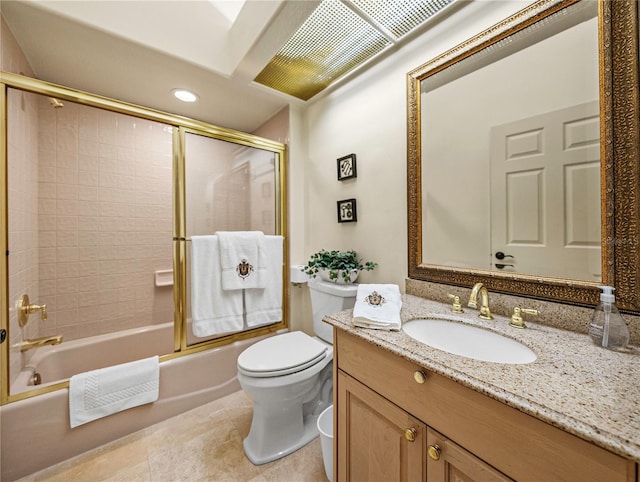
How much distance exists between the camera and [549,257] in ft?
2.93

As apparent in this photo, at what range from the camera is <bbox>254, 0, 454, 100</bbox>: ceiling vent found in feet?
3.92

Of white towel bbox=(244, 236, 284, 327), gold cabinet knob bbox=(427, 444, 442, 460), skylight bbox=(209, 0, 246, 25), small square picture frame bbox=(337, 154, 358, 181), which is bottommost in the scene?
gold cabinet knob bbox=(427, 444, 442, 460)

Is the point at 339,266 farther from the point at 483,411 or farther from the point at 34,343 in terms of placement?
the point at 34,343

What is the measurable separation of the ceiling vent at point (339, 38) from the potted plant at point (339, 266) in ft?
3.90

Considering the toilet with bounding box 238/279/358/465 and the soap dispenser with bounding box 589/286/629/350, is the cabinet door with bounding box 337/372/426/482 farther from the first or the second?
the soap dispenser with bounding box 589/286/629/350

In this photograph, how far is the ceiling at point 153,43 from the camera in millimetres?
1229

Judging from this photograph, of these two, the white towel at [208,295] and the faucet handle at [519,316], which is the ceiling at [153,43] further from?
the faucet handle at [519,316]

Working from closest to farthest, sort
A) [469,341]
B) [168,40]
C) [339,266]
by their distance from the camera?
[469,341] → [168,40] → [339,266]

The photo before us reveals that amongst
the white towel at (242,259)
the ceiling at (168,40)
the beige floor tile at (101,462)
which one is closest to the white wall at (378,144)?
the ceiling at (168,40)

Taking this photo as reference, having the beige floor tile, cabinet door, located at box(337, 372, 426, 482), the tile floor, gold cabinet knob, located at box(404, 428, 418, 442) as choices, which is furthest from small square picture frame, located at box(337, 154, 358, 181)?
the beige floor tile

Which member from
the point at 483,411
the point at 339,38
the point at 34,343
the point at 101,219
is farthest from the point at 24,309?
the point at 339,38

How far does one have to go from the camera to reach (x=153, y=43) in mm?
1413

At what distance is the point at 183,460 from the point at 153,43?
2.22 metres

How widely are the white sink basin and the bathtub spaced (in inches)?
54.6
